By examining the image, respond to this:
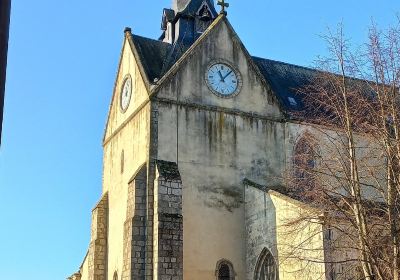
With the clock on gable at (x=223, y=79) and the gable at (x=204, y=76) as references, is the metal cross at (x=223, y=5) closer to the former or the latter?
the gable at (x=204, y=76)

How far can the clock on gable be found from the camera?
25.5 meters

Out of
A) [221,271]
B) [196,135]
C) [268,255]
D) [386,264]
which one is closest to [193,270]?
[221,271]

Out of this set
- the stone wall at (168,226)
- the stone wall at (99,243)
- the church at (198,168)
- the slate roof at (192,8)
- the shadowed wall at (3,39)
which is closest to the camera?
the shadowed wall at (3,39)

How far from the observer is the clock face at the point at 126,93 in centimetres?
2728

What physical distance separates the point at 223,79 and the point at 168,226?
7732 mm

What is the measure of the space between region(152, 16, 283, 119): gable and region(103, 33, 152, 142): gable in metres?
1.38

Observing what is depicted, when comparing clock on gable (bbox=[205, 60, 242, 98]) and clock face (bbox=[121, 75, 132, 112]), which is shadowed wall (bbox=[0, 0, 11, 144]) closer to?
clock on gable (bbox=[205, 60, 242, 98])

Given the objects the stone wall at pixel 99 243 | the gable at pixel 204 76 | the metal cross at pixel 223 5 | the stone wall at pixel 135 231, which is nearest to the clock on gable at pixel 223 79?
the gable at pixel 204 76

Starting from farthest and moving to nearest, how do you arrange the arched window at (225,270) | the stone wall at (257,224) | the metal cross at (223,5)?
the metal cross at (223,5) → the arched window at (225,270) → the stone wall at (257,224)

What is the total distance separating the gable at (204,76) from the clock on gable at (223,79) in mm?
157

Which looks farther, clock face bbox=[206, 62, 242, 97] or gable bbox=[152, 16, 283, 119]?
clock face bbox=[206, 62, 242, 97]

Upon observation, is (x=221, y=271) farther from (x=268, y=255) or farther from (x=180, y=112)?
(x=180, y=112)

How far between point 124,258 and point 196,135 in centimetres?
605

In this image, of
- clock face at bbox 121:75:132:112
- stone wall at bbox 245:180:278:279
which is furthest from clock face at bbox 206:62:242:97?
stone wall at bbox 245:180:278:279
